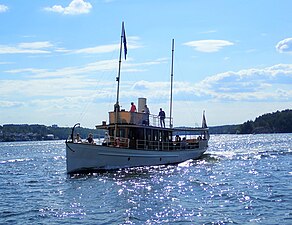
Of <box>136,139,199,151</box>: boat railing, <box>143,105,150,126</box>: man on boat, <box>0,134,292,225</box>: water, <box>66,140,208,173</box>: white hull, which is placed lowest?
<box>0,134,292,225</box>: water

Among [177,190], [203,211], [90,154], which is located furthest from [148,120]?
[203,211]

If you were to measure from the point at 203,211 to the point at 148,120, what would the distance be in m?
24.3

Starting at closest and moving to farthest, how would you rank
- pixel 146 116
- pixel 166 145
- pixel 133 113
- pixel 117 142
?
pixel 117 142 → pixel 133 113 → pixel 146 116 → pixel 166 145

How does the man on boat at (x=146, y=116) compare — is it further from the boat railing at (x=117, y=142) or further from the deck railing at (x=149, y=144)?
the boat railing at (x=117, y=142)

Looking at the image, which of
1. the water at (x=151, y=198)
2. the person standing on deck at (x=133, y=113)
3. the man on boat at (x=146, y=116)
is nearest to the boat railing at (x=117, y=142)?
the person standing on deck at (x=133, y=113)

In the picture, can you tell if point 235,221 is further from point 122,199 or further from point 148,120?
point 148,120

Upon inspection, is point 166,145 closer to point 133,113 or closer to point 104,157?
point 133,113

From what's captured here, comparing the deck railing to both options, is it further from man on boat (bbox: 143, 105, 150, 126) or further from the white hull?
man on boat (bbox: 143, 105, 150, 126)

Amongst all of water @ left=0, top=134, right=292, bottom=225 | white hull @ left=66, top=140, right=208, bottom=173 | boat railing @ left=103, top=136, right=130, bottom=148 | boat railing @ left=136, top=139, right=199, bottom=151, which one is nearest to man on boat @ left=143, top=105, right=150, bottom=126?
boat railing @ left=136, top=139, right=199, bottom=151

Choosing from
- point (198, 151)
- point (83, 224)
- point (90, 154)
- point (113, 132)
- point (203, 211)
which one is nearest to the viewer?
point (83, 224)

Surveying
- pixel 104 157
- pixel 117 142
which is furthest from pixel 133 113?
pixel 104 157

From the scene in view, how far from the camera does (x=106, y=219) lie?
71.5 ft

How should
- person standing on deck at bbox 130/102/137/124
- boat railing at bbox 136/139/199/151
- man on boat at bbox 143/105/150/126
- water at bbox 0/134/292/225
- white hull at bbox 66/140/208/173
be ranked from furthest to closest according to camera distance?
1. man on boat at bbox 143/105/150/126
2. boat railing at bbox 136/139/199/151
3. person standing on deck at bbox 130/102/137/124
4. white hull at bbox 66/140/208/173
5. water at bbox 0/134/292/225

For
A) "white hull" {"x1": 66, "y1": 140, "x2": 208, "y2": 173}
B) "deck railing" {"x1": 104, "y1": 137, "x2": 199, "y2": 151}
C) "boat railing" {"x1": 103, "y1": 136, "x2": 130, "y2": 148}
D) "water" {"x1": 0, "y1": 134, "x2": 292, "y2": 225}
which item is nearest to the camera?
"water" {"x1": 0, "y1": 134, "x2": 292, "y2": 225}
